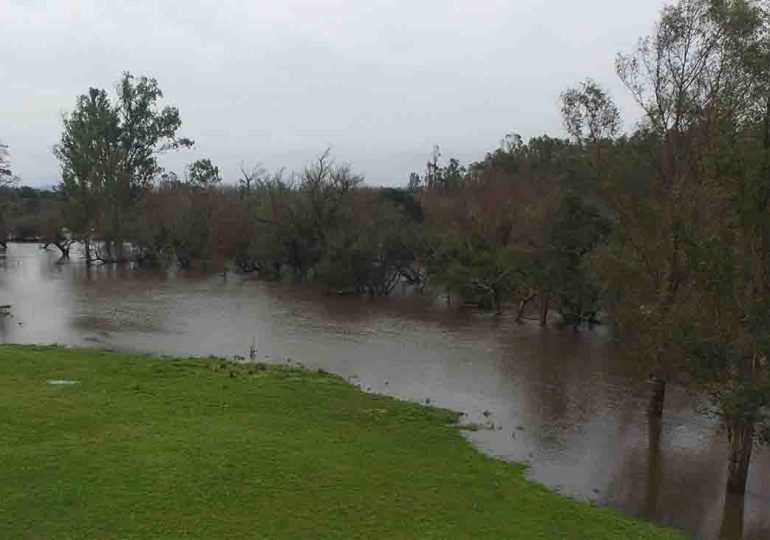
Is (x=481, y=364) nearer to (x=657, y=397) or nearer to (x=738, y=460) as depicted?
Result: (x=657, y=397)

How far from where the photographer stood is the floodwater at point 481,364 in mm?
13305

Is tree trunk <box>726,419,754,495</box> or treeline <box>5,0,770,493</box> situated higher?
treeline <box>5,0,770,493</box>

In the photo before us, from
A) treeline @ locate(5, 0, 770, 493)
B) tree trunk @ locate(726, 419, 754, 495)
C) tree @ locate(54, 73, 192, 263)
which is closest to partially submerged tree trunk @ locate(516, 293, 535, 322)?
treeline @ locate(5, 0, 770, 493)

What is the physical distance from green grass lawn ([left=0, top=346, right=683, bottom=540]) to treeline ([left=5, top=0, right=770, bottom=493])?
14.0ft

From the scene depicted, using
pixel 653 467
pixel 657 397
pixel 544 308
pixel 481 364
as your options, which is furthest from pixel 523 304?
pixel 653 467

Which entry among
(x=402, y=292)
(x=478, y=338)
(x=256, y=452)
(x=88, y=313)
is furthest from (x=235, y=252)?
(x=256, y=452)

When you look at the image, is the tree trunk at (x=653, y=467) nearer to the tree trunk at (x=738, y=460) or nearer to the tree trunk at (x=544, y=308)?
the tree trunk at (x=738, y=460)

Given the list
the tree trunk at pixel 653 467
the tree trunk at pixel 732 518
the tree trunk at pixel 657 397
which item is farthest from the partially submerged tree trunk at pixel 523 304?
the tree trunk at pixel 732 518

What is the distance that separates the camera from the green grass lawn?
958cm

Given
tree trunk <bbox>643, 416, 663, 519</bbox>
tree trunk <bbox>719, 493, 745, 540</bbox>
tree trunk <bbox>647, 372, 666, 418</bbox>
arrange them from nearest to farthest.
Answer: tree trunk <bbox>719, 493, 745, 540</bbox> < tree trunk <bbox>643, 416, 663, 519</bbox> < tree trunk <bbox>647, 372, 666, 418</bbox>

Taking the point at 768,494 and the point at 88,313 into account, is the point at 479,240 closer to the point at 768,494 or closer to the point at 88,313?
the point at 88,313

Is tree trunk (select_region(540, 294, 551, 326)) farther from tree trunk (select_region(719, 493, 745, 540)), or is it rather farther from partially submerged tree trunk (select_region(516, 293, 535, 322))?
tree trunk (select_region(719, 493, 745, 540))

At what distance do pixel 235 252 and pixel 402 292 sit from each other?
15.9 metres

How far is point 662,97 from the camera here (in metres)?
18.4
